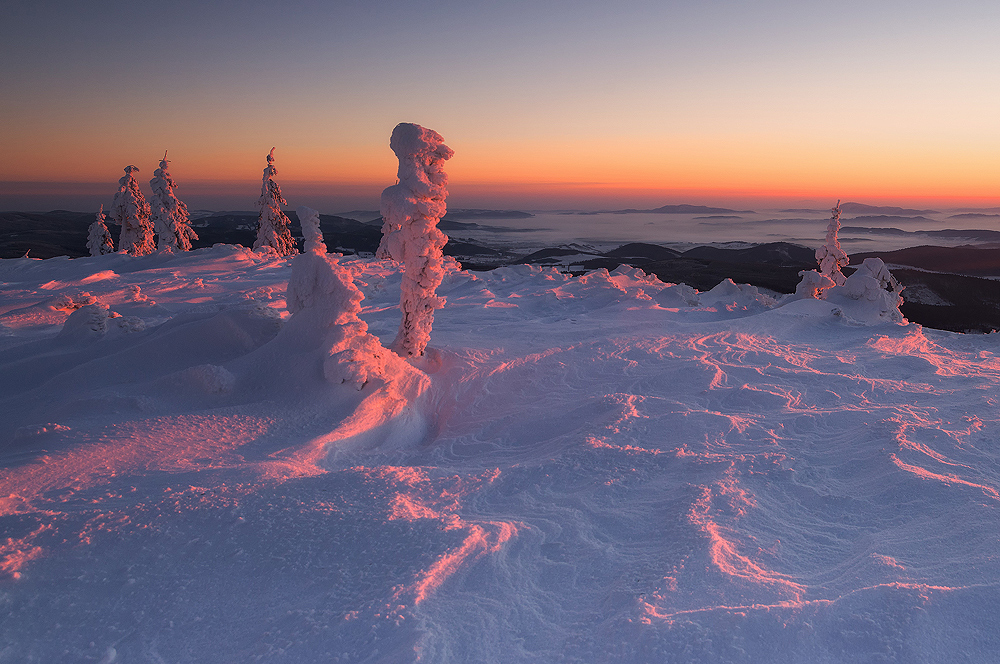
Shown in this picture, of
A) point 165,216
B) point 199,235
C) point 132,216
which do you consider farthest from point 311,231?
point 199,235

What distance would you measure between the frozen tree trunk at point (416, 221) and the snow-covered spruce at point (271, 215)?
29087 millimetres

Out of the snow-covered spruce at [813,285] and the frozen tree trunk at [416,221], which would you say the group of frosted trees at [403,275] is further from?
the snow-covered spruce at [813,285]

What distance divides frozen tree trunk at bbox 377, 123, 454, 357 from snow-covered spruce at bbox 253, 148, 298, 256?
95.4 feet

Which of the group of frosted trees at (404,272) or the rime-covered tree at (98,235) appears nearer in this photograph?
the group of frosted trees at (404,272)

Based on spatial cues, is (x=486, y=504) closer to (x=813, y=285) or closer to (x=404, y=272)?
(x=404, y=272)

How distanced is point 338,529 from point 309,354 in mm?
5518

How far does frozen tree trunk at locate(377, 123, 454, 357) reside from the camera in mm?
12633

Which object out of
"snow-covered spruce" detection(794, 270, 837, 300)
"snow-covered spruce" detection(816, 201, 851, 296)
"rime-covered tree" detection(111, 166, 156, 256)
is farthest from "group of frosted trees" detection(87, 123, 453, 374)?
"rime-covered tree" detection(111, 166, 156, 256)

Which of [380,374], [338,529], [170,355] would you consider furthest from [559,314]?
[338,529]

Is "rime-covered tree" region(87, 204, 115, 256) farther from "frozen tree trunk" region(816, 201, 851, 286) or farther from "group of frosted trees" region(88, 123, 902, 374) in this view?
"frozen tree trunk" region(816, 201, 851, 286)

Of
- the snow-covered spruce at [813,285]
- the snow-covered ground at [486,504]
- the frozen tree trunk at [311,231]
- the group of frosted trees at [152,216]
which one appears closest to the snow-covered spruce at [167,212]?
the group of frosted trees at [152,216]

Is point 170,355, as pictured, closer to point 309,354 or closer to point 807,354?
point 309,354

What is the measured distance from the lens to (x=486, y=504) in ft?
24.9

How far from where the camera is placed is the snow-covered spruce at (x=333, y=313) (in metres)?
11.2
